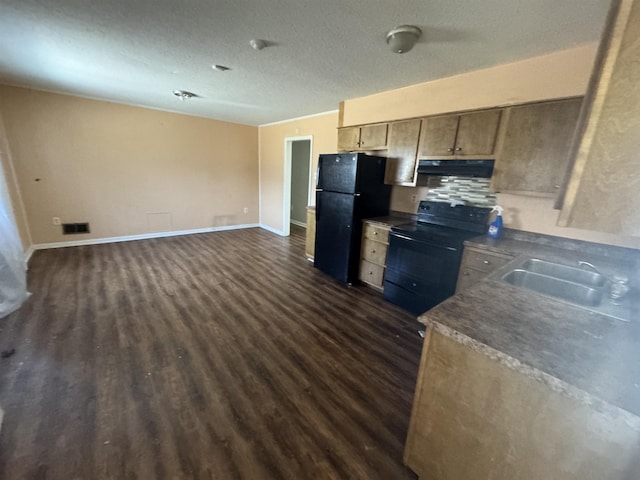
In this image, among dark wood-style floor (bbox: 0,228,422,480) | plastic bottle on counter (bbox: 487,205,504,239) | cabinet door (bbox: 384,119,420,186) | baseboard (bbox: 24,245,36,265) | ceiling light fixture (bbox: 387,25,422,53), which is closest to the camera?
dark wood-style floor (bbox: 0,228,422,480)

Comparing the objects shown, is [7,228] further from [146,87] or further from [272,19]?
[272,19]

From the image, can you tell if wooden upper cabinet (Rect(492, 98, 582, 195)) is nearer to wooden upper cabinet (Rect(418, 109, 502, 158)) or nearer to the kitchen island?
wooden upper cabinet (Rect(418, 109, 502, 158))

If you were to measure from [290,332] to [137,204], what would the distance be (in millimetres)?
4284

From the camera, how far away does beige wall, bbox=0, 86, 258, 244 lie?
12.7 feet

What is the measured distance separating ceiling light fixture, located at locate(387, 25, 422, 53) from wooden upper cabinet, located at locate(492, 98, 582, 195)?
1074mm

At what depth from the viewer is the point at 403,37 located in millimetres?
1772

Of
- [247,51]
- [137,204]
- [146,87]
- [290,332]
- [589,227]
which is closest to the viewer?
[589,227]

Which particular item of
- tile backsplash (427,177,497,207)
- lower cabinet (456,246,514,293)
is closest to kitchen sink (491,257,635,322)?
lower cabinet (456,246,514,293)

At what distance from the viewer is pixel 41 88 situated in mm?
3723

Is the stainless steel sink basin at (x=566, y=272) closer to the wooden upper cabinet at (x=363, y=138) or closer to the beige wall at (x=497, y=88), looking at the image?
the beige wall at (x=497, y=88)

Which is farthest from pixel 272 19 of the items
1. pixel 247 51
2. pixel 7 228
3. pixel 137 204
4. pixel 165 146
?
pixel 137 204

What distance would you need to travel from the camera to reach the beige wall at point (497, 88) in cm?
191

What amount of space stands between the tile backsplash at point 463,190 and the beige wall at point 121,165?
177 inches

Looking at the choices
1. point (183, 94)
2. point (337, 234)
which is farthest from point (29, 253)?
Result: point (337, 234)
